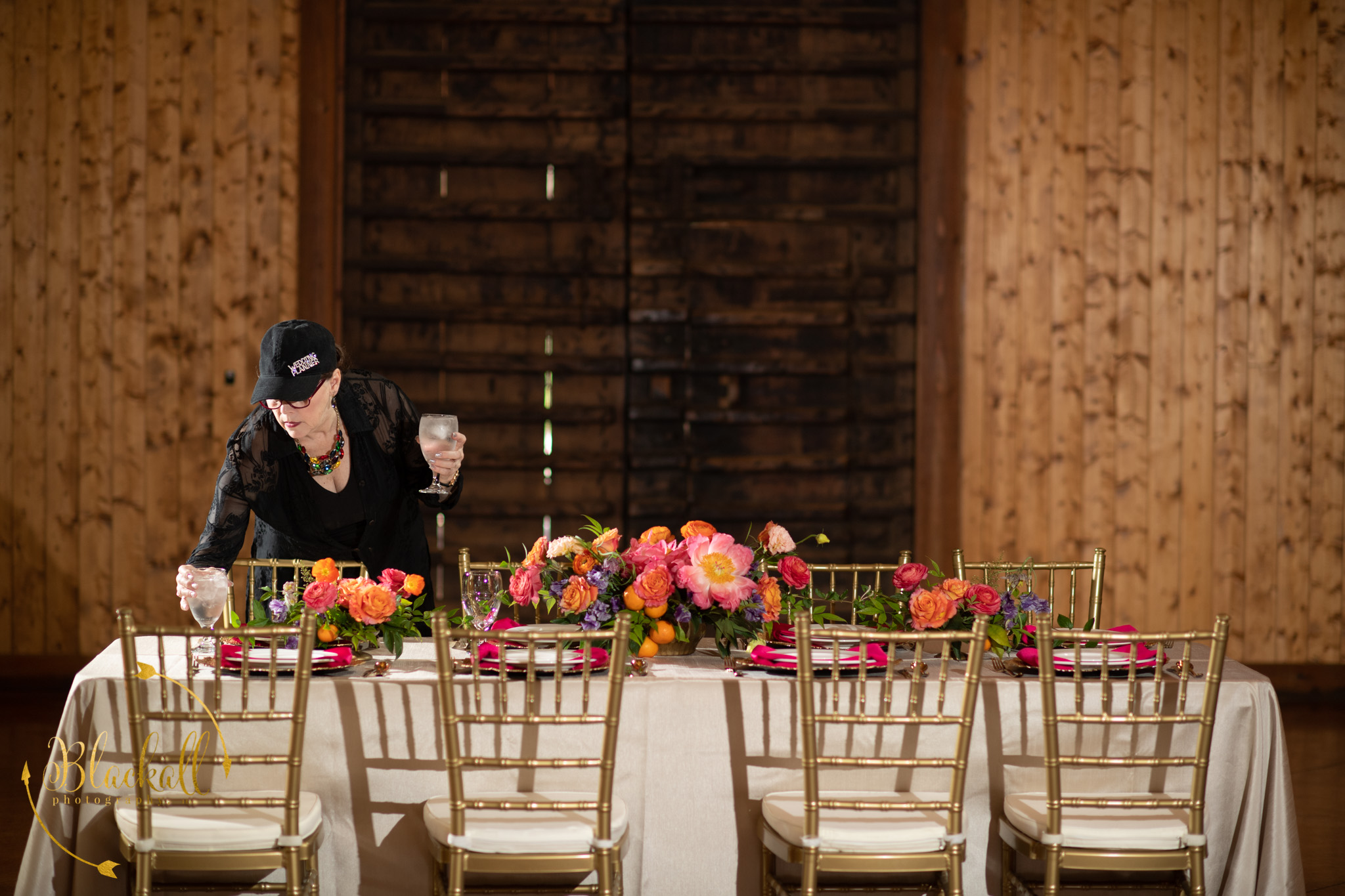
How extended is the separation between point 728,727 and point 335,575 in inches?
34.9

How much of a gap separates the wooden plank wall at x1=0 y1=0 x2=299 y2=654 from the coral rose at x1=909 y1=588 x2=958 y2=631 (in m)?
3.38

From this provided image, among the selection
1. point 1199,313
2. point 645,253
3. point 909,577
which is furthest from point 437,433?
point 1199,313

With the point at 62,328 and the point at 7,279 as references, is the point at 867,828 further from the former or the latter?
the point at 7,279

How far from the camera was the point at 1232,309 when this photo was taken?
5.19 metres

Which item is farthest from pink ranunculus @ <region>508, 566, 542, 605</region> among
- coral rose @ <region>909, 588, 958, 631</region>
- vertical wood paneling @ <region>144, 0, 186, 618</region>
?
vertical wood paneling @ <region>144, 0, 186, 618</region>

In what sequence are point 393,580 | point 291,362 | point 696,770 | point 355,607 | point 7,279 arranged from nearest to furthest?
point 696,770, point 355,607, point 393,580, point 291,362, point 7,279

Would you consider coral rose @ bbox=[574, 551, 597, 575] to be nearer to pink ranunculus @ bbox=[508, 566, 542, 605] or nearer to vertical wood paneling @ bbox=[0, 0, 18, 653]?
pink ranunculus @ bbox=[508, 566, 542, 605]

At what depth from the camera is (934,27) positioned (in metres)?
5.21

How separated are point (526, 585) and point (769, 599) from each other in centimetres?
51

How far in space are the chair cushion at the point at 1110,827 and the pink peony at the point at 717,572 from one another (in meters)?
0.68

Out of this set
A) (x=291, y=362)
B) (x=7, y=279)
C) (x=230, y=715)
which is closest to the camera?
(x=230, y=715)

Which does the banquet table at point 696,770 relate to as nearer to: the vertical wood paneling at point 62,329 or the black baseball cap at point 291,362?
the black baseball cap at point 291,362

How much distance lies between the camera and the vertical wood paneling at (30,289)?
16.5 ft

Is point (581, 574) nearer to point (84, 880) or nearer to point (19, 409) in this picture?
point (84, 880)
